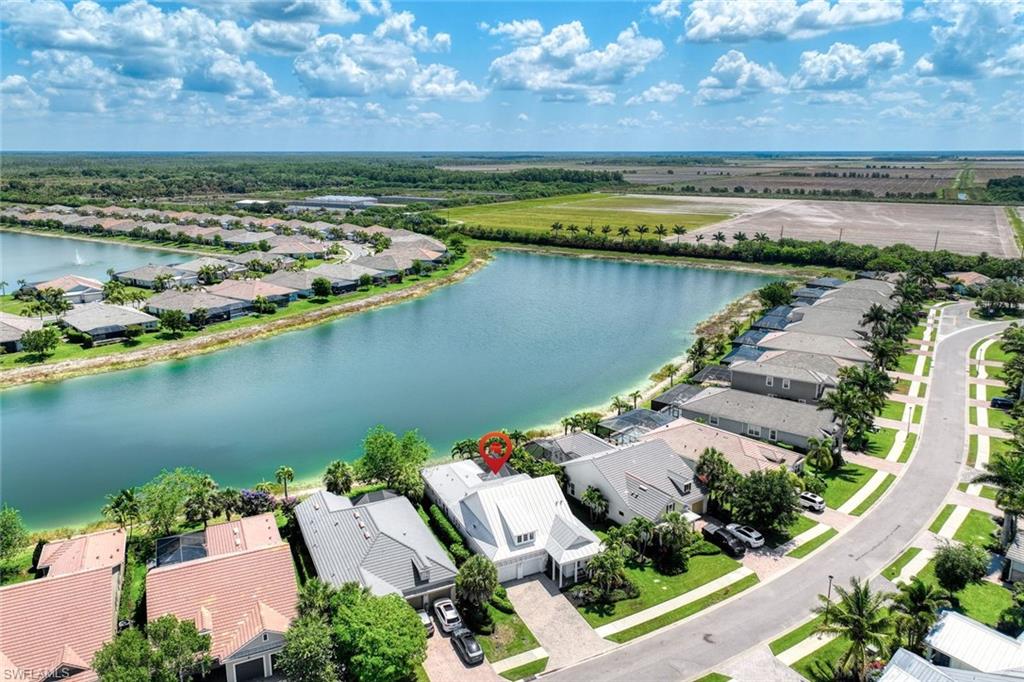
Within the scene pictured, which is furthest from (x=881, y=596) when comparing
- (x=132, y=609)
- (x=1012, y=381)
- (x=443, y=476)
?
(x=1012, y=381)

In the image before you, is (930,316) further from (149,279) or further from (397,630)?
(149,279)

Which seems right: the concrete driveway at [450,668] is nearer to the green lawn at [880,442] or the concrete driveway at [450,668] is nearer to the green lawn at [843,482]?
the green lawn at [843,482]

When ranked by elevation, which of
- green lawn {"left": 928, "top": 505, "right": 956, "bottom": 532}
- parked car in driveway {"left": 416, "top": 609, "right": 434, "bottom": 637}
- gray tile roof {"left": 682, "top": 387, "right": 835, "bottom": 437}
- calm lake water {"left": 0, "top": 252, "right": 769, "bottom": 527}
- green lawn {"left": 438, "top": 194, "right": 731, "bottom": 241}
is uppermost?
green lawn {"left": 438, "top": 194, "right": 731, "bottom": 241}

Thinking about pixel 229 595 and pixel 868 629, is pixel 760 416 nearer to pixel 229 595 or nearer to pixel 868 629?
pixel 868 629

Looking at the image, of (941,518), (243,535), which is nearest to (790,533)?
(941,518)

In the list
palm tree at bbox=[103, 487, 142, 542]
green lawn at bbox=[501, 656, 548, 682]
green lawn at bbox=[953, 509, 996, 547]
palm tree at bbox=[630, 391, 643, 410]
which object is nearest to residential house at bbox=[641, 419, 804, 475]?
palm tree at bbox=[630, 391, 643, 410]

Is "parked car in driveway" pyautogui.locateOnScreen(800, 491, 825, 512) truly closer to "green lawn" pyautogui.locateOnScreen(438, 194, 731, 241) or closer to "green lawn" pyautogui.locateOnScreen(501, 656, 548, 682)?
"green lawn" pyautogui.locateOnScreen(501, 656, 548, 682)
